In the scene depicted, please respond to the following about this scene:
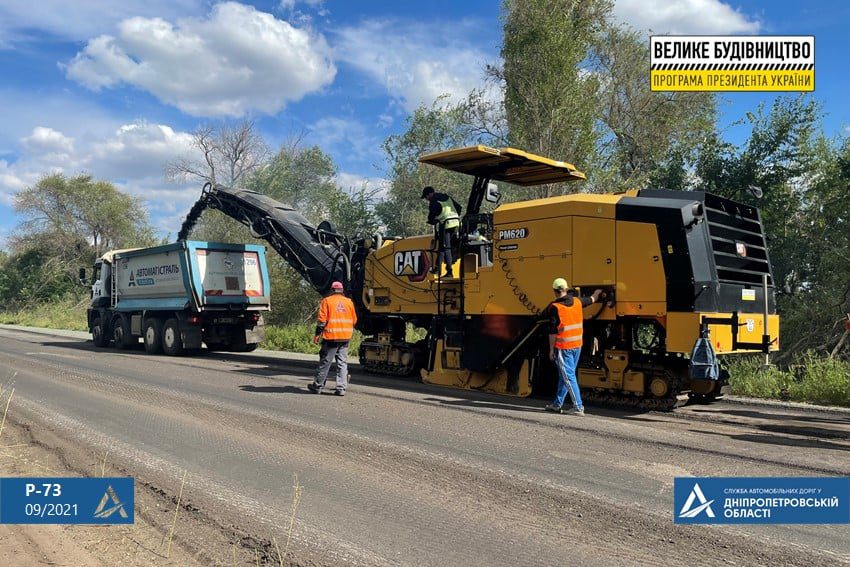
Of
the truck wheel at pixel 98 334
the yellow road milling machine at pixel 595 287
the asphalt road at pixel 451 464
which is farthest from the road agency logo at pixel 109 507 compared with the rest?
the truck wheel at pixel 98 334

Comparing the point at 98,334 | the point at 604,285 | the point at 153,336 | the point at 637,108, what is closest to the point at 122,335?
the point at 98,334

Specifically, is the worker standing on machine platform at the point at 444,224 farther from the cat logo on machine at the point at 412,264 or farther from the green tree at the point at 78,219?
the green tree at the point at 78,219

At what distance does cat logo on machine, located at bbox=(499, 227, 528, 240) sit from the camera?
9.49 meters

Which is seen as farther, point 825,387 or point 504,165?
point 504,165

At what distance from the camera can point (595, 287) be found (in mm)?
8773

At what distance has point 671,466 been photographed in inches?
228

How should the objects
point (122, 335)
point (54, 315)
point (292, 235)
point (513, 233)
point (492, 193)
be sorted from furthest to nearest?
point (54, 315) → point (122, 335) → point (292, 235) → point (492, 193) → point (513, 233)

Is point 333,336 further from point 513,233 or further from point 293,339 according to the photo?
point 293,339

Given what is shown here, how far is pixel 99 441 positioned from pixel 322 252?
7412mm

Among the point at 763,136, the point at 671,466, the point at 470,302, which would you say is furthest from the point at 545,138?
the point at 671,466

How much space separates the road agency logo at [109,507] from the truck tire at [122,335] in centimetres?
1541

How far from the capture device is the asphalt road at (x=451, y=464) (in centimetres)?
413

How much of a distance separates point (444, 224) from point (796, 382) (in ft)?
19.8

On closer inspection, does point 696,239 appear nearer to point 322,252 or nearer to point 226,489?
point 226,489
